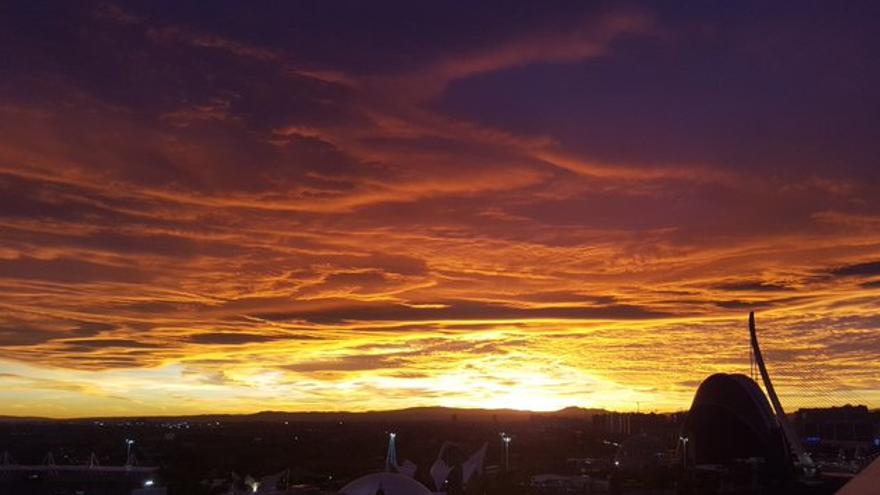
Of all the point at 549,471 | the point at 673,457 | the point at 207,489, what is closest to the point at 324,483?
the point at 207,489

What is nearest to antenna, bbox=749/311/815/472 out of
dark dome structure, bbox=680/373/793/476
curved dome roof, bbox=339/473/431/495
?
dark dome structure, bbox=680/373/793/476

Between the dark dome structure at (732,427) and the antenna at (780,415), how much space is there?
1.14 m

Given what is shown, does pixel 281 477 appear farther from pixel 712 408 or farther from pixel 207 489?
pixel 712 408

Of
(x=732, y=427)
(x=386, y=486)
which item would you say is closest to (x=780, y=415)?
(x=732, y=427)

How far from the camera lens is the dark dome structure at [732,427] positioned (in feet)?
299

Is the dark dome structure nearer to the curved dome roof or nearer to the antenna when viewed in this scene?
the antenna

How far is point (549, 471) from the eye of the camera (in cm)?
9212

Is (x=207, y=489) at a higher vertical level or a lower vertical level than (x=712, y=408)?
lower

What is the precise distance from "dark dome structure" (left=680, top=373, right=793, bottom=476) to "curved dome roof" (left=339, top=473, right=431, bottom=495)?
52.0 m

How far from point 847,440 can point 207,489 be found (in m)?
152

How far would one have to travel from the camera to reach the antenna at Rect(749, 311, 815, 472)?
88000 mm

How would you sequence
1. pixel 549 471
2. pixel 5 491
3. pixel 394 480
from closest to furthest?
pixel 394 480, pixel 5 491, pixel 549 471

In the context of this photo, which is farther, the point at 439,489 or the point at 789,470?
the point at 789,470

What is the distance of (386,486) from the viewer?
47062 millimetres
